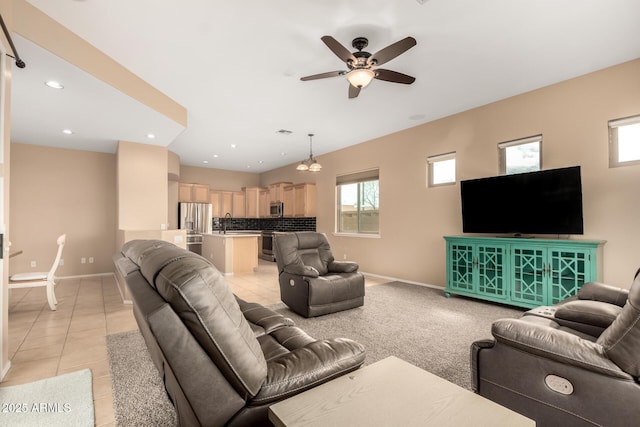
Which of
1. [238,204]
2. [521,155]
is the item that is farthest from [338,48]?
[238,204]

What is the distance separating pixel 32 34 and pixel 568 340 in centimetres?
420

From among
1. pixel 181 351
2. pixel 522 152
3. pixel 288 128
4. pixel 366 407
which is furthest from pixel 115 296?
pixel 522 152

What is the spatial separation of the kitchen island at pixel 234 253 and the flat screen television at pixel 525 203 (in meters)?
4.39

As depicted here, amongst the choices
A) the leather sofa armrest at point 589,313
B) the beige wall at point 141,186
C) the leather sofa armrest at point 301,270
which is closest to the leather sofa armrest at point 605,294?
the leather sofa armrest at point 589,313

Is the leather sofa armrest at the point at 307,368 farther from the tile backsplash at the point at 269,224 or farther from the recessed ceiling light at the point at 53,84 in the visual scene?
the tile backsplash at the point at 269,224

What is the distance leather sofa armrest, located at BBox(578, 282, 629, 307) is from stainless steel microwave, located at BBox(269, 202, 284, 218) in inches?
281

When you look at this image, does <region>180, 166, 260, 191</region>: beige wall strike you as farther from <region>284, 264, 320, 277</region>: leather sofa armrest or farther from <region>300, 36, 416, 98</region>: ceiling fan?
<region>300, 36, 416, 98</region>: ceiling fan

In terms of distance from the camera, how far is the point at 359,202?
269 inches

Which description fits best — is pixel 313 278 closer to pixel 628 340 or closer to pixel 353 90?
pixel 353 90

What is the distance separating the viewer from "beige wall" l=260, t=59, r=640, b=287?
3344 millimetres

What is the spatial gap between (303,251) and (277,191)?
4.95 m

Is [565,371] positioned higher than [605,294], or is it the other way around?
[605,294]

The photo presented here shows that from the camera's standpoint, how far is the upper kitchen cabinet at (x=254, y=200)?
9771 millimetres

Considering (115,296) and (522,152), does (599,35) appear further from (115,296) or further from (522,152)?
(115,296)
